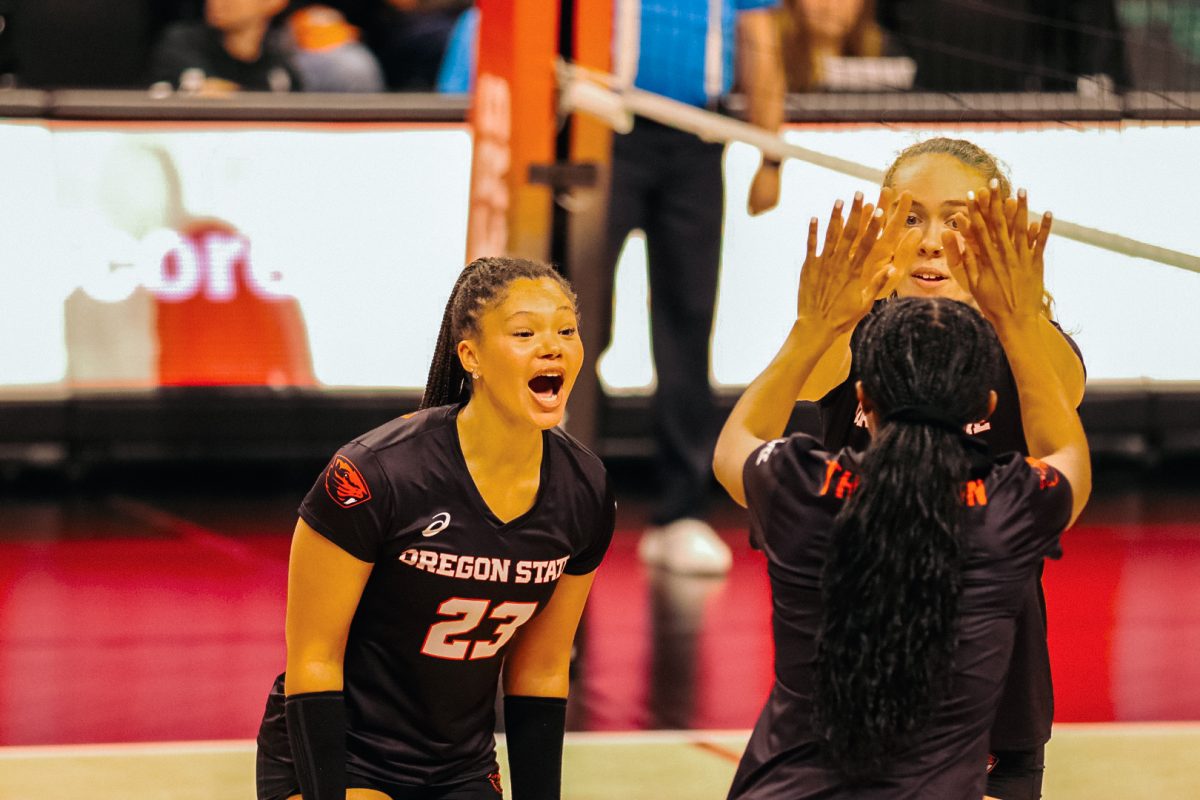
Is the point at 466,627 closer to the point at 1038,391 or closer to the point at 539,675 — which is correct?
the point at 539,675

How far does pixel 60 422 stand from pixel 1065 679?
4.12 m

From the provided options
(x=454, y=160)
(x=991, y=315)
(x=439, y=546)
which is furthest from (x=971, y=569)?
(x=454, y=160)

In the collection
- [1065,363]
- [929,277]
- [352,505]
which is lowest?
[352,505]

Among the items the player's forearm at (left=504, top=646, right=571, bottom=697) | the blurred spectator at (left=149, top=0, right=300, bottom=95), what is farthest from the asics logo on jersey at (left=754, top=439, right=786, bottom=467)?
the blurred spectator at (left=149, top=0, right=300, bottom=95)

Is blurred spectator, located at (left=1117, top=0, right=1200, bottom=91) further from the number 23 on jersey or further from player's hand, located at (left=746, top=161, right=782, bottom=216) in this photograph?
the number 23 on jersey

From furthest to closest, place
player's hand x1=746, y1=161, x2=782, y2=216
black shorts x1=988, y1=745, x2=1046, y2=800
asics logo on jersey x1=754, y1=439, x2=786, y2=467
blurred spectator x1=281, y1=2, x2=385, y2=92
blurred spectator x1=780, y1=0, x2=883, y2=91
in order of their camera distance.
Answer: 1. blurred spectator x1=281, y1=2, x2=385, y2=92
2. blurred spectator x1=780, y1=0, x2=883, y2=91
3. player's hand x1=746, y1=161, x2=782, y2=216
4. black shorts x1=988, y1=745, x2=1046, y2=800
5. asics logo on jersey x1=754, y1=439, x2=786, y2=467

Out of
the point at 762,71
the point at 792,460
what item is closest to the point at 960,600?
the point at 792,460

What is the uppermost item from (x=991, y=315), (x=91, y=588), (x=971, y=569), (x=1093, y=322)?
(x=991, y=315)

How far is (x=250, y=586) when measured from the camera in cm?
600

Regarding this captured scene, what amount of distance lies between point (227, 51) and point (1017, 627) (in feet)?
18.6

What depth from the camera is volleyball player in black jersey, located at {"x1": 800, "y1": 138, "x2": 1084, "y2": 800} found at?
2910 mm

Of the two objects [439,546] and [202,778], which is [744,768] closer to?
[439,546]

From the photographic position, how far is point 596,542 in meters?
3.08

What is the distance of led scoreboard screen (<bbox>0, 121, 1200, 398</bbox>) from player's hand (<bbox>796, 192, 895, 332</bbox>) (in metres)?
4.43
